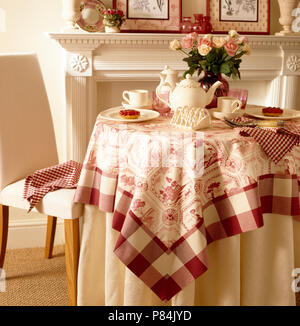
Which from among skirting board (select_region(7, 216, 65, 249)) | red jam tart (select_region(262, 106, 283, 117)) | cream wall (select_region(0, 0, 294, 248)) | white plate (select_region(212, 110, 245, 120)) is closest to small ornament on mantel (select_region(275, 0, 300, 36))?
cream wall (select_region(0, 0, 294, 248))

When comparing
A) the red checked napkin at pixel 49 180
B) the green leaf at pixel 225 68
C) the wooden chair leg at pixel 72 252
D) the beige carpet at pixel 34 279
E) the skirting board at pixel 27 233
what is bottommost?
the beige carpet at pixel 34 279

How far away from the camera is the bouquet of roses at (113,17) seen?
2723 millimetres

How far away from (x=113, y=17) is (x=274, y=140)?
144 centimetres

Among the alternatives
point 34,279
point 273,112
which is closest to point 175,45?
point 273,112

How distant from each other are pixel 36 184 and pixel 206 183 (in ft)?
3.04

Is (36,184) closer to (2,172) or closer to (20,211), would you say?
(2,172)

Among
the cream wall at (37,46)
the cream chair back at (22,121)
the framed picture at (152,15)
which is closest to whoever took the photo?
the cream chair back at (22,121)

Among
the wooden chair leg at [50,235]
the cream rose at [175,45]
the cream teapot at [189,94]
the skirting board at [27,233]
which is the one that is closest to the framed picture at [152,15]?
the cream rose at [175,45]

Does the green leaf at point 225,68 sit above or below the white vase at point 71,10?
below

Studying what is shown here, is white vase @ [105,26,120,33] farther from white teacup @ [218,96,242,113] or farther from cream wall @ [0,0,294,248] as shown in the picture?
white teacup @ [218,96,242,113]

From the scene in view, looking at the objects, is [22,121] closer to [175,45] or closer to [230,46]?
[175,45]

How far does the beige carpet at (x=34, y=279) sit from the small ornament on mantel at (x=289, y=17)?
66.1 inches

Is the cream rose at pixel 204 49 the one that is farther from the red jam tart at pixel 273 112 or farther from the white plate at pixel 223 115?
the red jam tart at pixel 273 112

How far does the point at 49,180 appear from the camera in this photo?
227 cm
